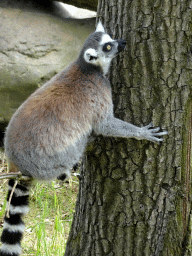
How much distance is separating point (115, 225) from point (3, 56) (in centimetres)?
403

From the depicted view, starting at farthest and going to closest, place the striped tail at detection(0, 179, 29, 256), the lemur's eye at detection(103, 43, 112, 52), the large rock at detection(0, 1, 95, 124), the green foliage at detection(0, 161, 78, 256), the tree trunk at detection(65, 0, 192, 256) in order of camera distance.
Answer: the large rock at detection(0, 1, 95, 124)
the green foliage at detection(0, 161, 78, 256)
the striped tail at detection(0, 179, 29, 256)
the lemur's eye at detection(103, 43, 112, 52)
the tree trunk at detection(65, 0, 192, 256)

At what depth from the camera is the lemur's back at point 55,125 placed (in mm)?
2266

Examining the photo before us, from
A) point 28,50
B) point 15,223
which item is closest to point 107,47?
point 15,223

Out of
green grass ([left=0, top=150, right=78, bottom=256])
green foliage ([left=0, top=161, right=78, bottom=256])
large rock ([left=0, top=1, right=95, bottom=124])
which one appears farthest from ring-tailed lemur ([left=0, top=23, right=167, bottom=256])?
large rock ([left=0, top=1, right=95, bottom=124])

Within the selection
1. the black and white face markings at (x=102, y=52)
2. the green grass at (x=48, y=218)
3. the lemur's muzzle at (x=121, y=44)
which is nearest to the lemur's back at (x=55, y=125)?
the black and white face markings at (x=102, y=52)

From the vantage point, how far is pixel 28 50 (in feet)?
17.6

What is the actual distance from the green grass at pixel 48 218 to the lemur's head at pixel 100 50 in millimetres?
1661

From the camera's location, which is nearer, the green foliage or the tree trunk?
the tree trunk

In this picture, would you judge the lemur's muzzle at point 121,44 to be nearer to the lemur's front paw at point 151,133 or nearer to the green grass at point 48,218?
the lemur's front paw at point 151,133

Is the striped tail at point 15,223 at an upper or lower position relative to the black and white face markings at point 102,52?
lower

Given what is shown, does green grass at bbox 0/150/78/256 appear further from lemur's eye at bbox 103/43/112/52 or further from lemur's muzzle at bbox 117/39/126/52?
lemur's muzzle at bbox 117/39/126/52

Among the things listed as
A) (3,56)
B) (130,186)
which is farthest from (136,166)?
(3,56)

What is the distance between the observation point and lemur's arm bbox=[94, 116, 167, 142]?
2051mm

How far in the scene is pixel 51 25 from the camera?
5.65m
